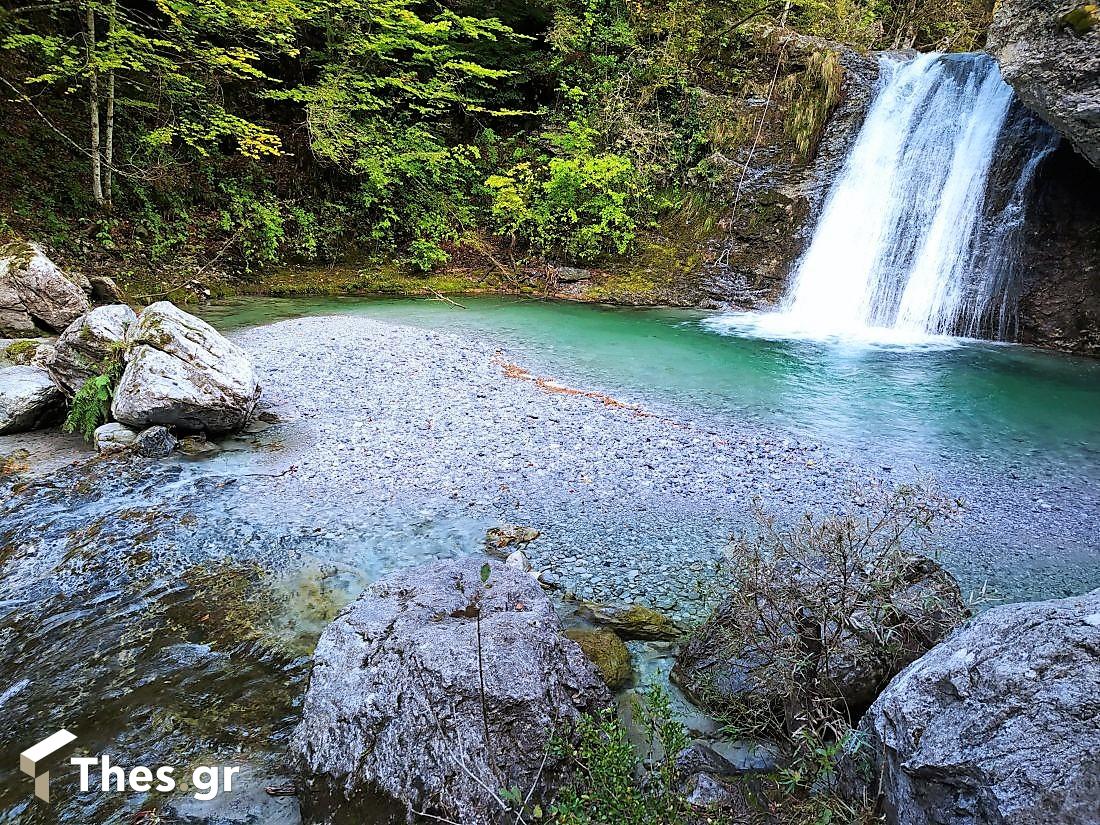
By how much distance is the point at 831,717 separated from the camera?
2.59 m

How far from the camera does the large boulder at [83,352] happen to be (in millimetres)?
5793

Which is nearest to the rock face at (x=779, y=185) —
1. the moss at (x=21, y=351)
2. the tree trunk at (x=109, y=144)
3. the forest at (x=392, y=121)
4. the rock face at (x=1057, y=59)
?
the forest at (x=392, y=121)

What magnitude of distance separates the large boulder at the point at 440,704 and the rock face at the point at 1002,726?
48.5 inches

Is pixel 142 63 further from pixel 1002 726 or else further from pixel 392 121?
pixel 1002 726

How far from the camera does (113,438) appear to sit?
5336 mm

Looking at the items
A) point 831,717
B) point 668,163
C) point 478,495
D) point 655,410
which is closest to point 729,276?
point 668,163

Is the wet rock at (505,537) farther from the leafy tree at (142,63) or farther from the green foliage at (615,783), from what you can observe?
the leafy tree at (142,63)

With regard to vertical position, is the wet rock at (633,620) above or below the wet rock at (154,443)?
below

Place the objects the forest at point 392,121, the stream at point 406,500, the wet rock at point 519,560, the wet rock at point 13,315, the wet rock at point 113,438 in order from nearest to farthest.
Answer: the stream at point 406,500 < the wet rock at point 519,560 < the wet rock at point 113,438 < the wet rock at point 13,315 < the forest at point 392,121

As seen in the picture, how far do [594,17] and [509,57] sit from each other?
2.59 m

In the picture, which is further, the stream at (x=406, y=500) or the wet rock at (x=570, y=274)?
the wet rock at (x=570, y=274)

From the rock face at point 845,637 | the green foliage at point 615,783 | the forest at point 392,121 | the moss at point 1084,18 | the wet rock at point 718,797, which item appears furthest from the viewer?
the forest at point 392,121

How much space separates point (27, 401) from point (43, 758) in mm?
4584

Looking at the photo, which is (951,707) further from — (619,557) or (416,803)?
(619,557)
